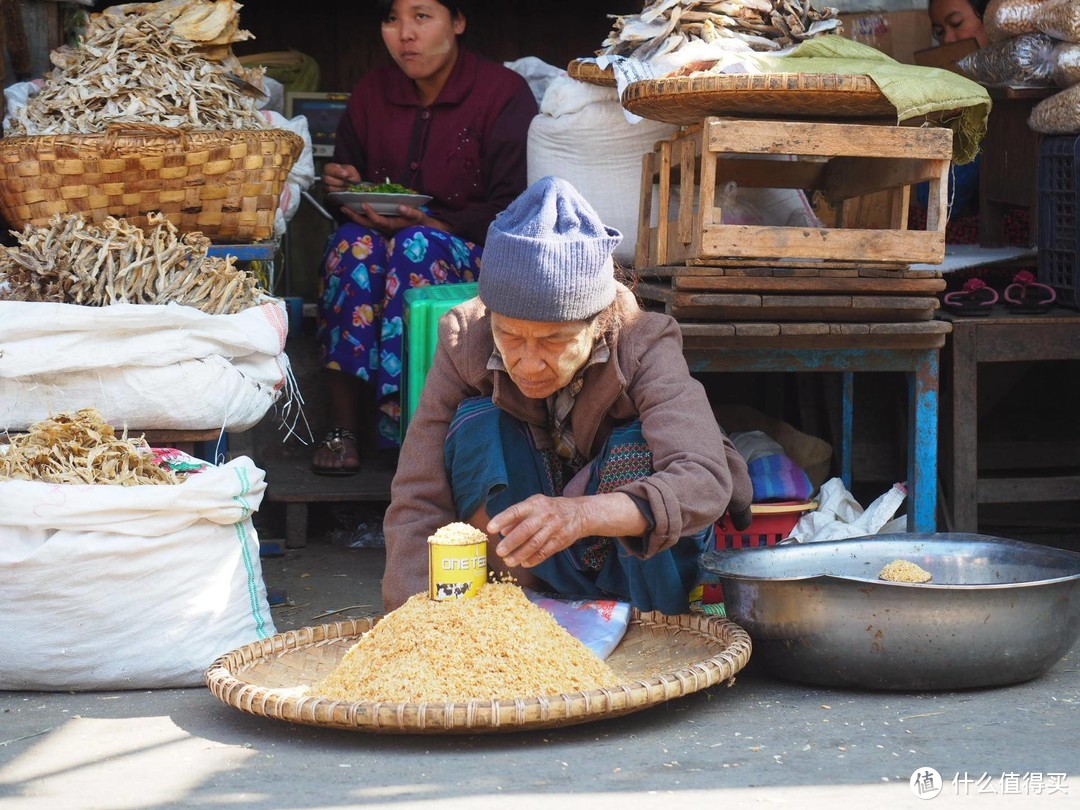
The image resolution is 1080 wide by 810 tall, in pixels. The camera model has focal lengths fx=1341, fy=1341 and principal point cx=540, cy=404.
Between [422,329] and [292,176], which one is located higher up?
[292,176]

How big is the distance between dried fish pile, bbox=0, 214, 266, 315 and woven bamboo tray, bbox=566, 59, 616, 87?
116 cm

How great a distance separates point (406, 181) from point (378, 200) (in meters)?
0.36

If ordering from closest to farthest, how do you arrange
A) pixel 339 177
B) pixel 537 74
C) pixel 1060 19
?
pixel 1060 19, pixel 339 177, pixel 537 74

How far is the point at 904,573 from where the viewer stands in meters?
2.65

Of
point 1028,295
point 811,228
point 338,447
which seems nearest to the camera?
point 811,228

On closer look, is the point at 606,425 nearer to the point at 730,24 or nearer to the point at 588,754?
the point at 588,754

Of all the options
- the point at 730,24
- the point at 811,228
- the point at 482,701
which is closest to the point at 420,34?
the point at 730,24

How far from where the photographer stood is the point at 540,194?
2.62m

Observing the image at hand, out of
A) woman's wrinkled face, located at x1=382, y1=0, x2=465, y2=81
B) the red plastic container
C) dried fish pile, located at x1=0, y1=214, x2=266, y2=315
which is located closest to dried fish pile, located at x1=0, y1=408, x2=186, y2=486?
dried fish pile, located at x1=0, y1=214, x2=266, y2=315

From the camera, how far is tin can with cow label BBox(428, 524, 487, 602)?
2.40 m

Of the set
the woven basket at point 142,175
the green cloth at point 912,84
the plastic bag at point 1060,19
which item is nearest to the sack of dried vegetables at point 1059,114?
the plastic bag at point 1060,19

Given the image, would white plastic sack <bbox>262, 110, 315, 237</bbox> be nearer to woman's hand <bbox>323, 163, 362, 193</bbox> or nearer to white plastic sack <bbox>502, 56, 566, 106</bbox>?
woman's hand <bbox>323, 163, 362, 193</bbox>

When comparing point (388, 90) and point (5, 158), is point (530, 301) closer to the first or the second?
point (5, 158)

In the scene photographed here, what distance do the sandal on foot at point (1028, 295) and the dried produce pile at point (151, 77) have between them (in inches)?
84.6
